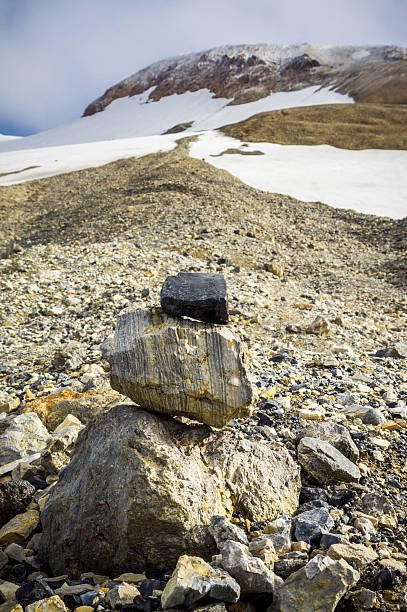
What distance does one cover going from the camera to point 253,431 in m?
5.42

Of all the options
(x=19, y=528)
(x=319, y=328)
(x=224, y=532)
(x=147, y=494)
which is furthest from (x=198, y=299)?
(x=319, y=328)

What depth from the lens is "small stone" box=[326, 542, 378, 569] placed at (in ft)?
10.4

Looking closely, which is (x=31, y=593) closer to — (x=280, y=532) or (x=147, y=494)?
(x=147, y=494)

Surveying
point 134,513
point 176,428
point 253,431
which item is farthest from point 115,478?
point 253,431

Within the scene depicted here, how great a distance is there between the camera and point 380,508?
4.02 m

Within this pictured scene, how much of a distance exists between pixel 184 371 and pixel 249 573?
5.66 ft

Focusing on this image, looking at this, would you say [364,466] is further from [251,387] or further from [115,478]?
[115,478]

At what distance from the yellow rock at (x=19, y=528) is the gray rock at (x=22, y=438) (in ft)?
3.64

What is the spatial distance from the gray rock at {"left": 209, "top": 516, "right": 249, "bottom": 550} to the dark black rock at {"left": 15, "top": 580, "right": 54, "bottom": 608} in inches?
52.3

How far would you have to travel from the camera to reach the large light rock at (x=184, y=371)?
3881 mm

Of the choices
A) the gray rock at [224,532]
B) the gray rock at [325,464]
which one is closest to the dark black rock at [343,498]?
the gray rock at [325,464]

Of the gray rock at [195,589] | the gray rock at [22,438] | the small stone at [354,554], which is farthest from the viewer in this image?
the gray rock at [22,438]

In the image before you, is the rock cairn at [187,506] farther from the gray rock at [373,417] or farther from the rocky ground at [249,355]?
the gray rock at [373,417]

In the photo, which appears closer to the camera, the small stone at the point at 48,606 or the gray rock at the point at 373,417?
the small stone at the point at 48,606
